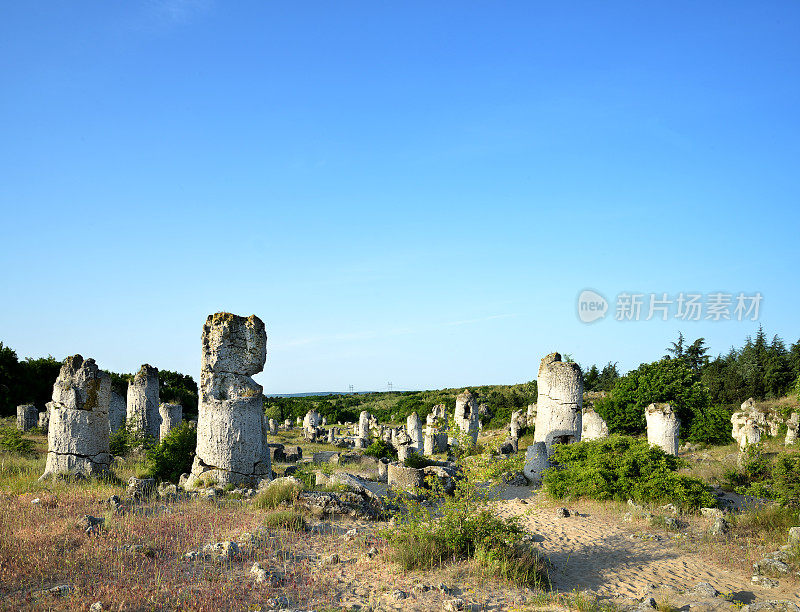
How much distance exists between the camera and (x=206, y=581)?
634 cm

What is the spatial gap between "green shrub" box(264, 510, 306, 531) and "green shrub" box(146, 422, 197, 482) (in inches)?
209

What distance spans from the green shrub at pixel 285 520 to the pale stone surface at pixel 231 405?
112 inches

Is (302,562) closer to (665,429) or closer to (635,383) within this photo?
(665,429)

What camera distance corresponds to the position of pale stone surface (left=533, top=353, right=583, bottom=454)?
1717 centimetres

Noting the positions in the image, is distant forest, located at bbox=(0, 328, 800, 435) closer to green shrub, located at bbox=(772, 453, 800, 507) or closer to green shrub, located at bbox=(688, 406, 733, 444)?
green shrub, located at bbox=(688, 406, 733, 444)

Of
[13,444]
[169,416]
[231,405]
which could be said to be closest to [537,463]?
[231,405]

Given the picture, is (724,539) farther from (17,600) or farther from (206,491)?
(17,600)

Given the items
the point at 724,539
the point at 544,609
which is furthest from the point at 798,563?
the point at 544,609

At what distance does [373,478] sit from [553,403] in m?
6.32

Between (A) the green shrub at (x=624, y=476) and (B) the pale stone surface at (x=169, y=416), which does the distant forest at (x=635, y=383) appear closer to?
(B) the pale stone surface at (x=169, y=416)

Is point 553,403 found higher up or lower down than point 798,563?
higher up

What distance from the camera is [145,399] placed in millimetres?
21125

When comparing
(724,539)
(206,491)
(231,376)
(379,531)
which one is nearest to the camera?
(379,531)

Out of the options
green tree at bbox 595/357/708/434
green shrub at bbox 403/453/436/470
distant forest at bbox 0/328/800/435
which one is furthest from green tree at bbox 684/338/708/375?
green shrub at bbox 403/453/436/470
